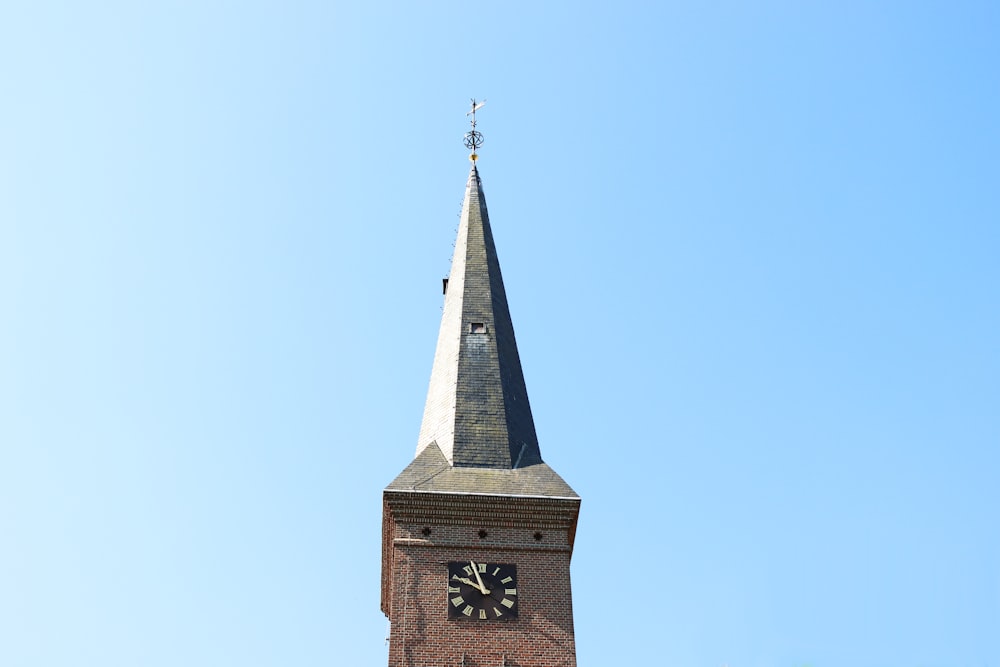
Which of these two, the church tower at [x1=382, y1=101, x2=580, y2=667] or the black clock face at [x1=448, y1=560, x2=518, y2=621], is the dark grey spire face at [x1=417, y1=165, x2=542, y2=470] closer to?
the church tower at [x1=382, y1=101, x2=580, y2=667]

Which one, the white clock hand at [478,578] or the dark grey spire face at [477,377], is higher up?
the dark grey spire face at [477,377]

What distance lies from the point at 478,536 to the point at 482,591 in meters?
1.29

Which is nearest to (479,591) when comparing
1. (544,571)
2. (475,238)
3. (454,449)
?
(544,571)

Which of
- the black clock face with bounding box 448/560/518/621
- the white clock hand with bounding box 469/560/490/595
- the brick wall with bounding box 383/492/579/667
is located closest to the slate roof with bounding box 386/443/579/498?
the brick wall with bounding box 383/492/579/667

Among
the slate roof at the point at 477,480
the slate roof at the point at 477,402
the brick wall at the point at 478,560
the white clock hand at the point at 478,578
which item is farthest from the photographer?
the slate roof at the point at 477,402

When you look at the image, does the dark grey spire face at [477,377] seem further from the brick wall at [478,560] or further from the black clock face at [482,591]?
the black clock face at [482,591]

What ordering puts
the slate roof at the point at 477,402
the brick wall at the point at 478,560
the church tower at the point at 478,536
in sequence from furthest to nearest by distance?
the slate roof at the point at 477,402 → the church tower at the point at 478,536 → the brick wall at the point at 478,560

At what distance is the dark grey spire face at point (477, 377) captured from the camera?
94.4 feet

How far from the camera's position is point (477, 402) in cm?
2972

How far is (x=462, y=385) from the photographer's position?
30.1 meters

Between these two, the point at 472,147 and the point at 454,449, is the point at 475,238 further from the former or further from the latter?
the point at 454,449

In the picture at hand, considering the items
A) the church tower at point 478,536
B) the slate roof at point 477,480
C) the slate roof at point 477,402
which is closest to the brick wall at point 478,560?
the church tower at point 478,536

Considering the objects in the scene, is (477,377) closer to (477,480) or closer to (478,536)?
(477,480)

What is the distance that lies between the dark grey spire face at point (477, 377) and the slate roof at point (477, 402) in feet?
0.07
